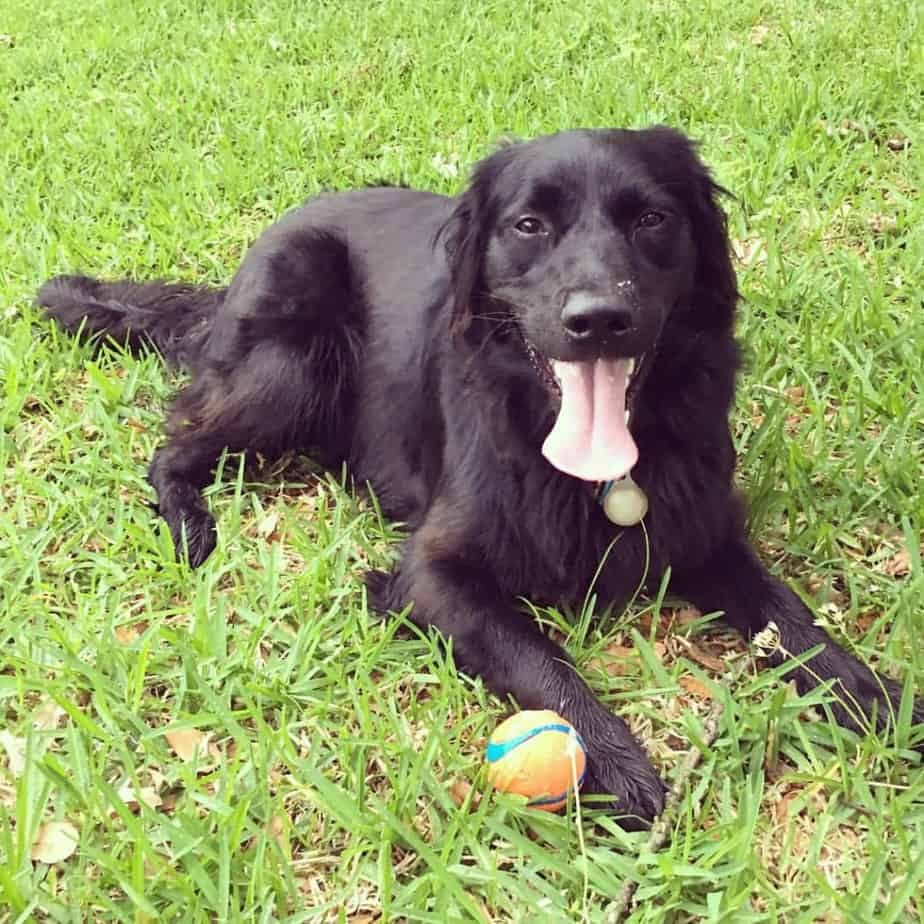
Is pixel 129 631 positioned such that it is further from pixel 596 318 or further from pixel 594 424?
pixel 596 318

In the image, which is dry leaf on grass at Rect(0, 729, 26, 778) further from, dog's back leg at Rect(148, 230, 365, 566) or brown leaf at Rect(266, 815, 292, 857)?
dog's back leg at Rect(148, 230, 365, 566)

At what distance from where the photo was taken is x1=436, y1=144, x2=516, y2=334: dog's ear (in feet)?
7.99

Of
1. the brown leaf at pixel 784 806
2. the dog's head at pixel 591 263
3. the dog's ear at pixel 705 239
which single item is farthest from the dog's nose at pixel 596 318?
the brown leaf at pixel 784 806

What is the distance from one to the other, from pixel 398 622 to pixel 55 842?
838mm

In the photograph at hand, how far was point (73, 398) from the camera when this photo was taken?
10.9ft

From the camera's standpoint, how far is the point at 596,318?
198 centimetres

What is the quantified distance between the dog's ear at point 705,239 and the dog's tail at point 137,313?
5.62 ft

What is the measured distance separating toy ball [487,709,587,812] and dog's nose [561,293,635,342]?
0.77 meters

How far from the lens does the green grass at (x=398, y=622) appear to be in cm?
174

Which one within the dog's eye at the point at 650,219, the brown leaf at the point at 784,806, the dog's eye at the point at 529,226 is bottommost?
the brown leaf at the point at 784,806

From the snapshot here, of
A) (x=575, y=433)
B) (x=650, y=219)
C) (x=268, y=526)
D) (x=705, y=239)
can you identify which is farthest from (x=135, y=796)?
(x=705, y=239)

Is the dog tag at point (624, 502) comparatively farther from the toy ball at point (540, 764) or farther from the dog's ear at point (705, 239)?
the toy ball at point (540, 764)

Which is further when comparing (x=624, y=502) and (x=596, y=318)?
(x=624, y=502)

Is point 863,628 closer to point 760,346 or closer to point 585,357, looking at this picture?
point 585,357
